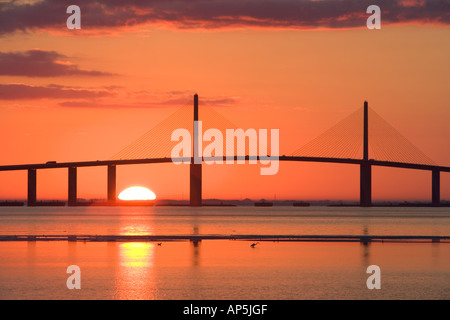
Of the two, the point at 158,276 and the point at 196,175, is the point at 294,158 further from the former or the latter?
the point at 158,276

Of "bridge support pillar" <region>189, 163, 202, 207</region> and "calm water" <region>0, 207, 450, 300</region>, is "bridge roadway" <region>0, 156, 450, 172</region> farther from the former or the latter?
"calm water" <region>0, 207, 450, 300</region>

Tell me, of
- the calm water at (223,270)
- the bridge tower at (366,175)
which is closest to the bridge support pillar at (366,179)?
the bridge tower at (366,175)

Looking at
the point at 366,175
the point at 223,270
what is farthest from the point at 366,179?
the point at 223,270

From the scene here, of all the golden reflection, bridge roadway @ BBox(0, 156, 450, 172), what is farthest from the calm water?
bridge roadway @ BBox(0, 156, 450, 172)

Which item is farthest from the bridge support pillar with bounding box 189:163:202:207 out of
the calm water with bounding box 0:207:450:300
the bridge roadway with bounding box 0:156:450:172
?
the calm water with bounding box 0:207:450:300

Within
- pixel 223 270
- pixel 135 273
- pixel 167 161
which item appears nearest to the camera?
pixel 135 273

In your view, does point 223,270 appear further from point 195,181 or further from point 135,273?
point 195,181

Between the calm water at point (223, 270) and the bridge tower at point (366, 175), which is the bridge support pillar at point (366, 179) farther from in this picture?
the calm water at point (223, 270)

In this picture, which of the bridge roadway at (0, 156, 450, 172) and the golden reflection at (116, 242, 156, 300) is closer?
the golden reflection at (116, 242, 156, 300)
